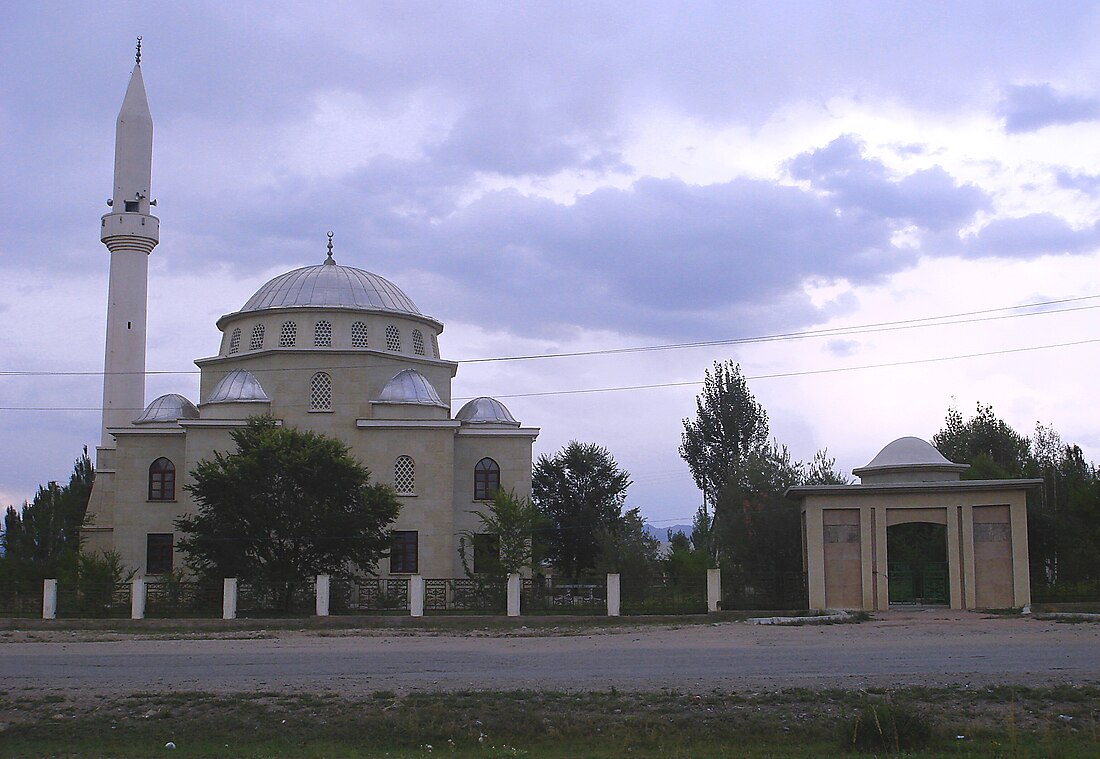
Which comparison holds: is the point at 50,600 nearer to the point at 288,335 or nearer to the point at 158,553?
the point at 158,553

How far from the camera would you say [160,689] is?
43.0 ft

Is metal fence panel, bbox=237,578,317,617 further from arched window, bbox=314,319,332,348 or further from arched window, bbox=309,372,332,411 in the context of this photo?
arched window, bbox=314,319,332,348

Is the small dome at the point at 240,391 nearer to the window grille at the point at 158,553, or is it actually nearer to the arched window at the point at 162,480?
the arched window at the point at 162,480

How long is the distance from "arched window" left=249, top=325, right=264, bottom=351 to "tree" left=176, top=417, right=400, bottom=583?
8601 millimetres

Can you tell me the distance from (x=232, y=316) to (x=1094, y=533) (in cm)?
2764

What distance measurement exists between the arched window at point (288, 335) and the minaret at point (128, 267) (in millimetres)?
5656

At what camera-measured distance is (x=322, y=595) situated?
83.6 feet

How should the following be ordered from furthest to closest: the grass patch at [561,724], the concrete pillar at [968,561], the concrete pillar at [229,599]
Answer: the concrete pillar at [229,599] → the concrete pillar at [968,561] → the grass patch at [561,724]

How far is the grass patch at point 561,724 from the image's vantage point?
33.4 feet

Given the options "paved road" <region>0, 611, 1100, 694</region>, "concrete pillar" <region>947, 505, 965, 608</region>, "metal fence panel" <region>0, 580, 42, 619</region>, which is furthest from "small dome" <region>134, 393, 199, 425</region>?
"concrete pillar" <region>947, 505, 965, 608</region>

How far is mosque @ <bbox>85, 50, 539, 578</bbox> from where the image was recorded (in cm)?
3556

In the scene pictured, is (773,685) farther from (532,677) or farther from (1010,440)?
(1010,440)

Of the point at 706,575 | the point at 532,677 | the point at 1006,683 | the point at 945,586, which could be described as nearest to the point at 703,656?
the point at 532,677

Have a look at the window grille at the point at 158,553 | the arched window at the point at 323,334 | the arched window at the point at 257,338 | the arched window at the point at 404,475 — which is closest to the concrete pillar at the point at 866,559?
the arched window at the point at 404,475
